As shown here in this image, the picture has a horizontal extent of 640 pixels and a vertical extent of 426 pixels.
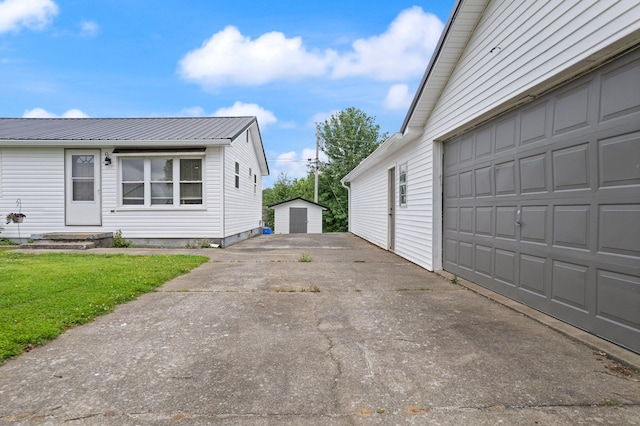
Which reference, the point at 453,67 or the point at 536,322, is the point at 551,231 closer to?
the point at 536,322

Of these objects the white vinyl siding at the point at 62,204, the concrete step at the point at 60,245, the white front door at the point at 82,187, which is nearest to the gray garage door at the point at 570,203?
the white vinyl siding at the point at 62,204

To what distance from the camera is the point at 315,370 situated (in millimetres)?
2510

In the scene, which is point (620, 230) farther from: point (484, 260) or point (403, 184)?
point (403, 184)

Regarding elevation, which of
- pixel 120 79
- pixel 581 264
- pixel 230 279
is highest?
pixel 120 79

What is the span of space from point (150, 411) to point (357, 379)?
1279 mm

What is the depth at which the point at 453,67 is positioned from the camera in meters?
5.95

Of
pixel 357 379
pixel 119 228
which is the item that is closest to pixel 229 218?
pixel 119 228

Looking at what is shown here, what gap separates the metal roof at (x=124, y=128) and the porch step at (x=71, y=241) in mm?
2734

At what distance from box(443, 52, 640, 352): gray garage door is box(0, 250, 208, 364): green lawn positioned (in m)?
4.85

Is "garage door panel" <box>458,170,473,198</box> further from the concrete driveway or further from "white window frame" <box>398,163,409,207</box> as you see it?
"white window frame" <box>398,163,409,207</box>

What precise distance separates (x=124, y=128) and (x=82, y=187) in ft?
7.87

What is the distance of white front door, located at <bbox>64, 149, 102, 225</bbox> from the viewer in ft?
34.3

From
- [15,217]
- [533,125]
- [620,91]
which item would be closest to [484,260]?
[533,125]

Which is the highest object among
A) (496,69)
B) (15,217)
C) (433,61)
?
(433,61)
